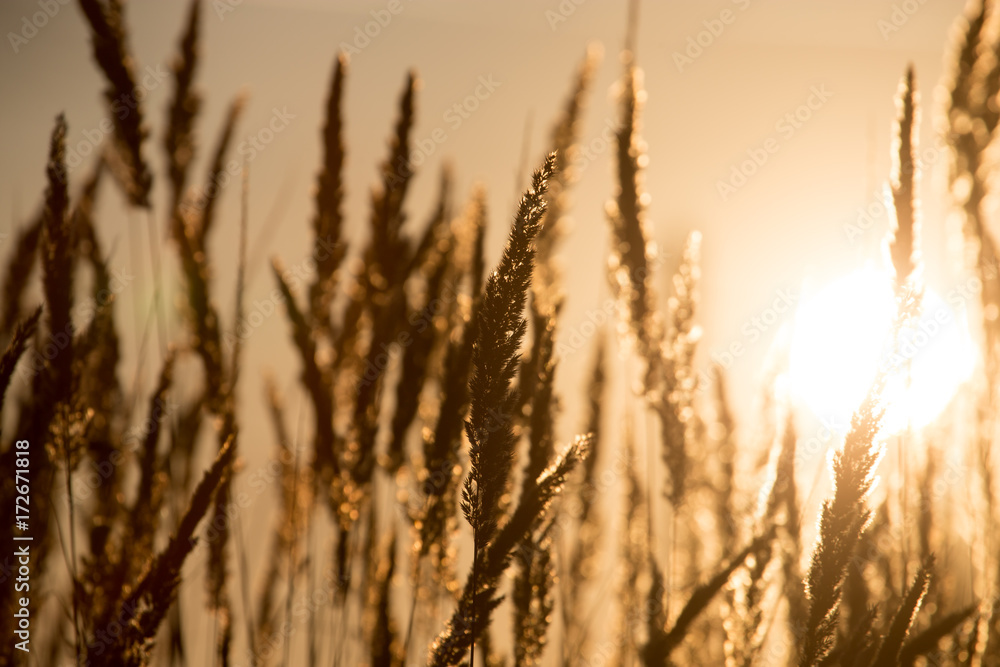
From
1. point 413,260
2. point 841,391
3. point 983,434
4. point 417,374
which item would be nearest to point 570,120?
point 413,260

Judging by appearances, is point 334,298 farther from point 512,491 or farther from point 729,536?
point 729,536

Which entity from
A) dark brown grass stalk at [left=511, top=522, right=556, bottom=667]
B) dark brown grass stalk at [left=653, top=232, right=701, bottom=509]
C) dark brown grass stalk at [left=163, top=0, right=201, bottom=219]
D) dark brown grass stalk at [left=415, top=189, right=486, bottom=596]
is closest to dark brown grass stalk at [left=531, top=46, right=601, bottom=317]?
dark brown grass stalk at [left=653, top=232, right=701, bottom=509]

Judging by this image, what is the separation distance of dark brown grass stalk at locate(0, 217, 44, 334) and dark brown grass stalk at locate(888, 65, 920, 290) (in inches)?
80.2

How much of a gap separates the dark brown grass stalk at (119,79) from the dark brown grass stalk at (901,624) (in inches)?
69.2

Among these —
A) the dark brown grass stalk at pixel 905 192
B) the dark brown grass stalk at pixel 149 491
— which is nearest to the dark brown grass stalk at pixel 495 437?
the dark brown grass stalk at pixel 905 192

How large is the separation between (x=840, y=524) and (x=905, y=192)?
477 mm

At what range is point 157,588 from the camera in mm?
998

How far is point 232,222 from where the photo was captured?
2297 millimetres

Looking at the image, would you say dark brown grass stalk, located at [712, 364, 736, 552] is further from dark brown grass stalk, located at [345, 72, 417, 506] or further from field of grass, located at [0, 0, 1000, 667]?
dark brown grass stalk, located at [345, 72, 417, 506]

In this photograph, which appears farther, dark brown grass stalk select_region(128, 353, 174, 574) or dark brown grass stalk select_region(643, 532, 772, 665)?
dark brown grass stalk select_region(128, 353, 174, 574)

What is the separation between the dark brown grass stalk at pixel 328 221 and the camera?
4.91ft

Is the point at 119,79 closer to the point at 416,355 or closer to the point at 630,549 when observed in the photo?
the point at 416,355

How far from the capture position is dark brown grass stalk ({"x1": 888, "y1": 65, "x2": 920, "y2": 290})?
889 mm

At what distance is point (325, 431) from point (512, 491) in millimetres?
479
